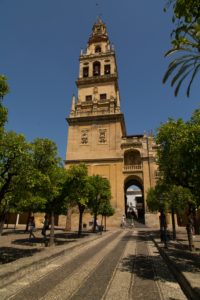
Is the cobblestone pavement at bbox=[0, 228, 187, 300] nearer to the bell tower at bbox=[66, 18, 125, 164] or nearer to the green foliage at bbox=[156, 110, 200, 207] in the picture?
the green foliage at bbox=[156, 110, 200, 207]

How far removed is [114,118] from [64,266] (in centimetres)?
3790

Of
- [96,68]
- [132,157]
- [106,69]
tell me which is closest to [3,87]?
[132,157]

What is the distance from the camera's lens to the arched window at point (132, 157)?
145ft

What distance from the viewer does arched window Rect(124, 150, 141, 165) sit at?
44.3m

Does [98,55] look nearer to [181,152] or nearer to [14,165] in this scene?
[181,152]

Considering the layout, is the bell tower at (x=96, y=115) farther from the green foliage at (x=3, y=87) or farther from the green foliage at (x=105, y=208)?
the green foliage at (x=3, y=87)

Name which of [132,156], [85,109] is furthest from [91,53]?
[132,156]

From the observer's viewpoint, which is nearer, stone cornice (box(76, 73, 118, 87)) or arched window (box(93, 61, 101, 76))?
stone cornice (box(76, 73, 118, 87))

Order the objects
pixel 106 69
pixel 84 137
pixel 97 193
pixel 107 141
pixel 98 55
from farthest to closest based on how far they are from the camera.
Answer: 1. pixel 98 55
2. pixel 106 69
3. pixel 84 137
4. pixel 107 141
5. pixel 97 193

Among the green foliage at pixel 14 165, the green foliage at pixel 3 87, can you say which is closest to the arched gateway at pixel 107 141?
the green foliage at pixel 14 165

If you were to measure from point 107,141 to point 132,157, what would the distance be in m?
6.53

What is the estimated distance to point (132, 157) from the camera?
44938mm

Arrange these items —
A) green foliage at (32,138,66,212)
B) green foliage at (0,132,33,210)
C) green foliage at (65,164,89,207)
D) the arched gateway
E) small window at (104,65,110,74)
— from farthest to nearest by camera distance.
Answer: small window at (104,65,110,74)
the arched gateway
green foliage at (65,164,89,207)
green foliage at (32,138,66,212)
green foliage at (0,132,33,210)

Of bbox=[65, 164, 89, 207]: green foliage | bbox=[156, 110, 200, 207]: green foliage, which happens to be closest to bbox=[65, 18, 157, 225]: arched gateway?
bbox=[65, 164, 89, 207]: green foliage
